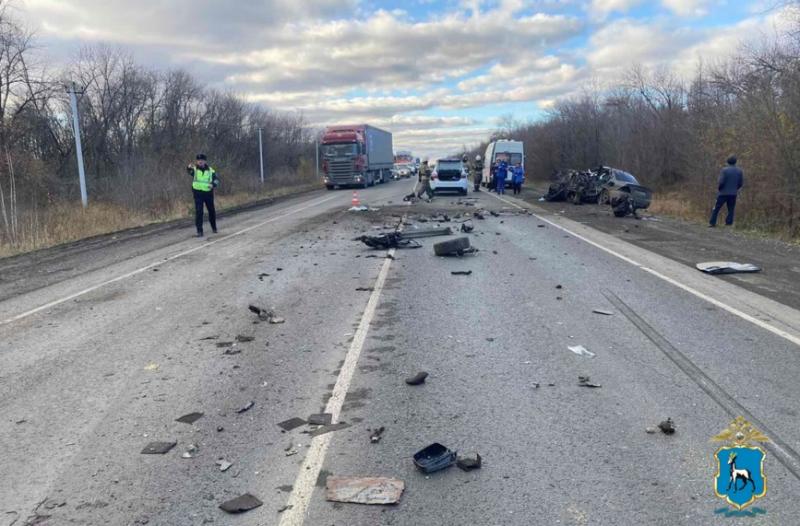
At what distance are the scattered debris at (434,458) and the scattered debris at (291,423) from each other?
97cm

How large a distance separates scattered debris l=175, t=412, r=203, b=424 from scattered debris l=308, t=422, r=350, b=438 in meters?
0.93

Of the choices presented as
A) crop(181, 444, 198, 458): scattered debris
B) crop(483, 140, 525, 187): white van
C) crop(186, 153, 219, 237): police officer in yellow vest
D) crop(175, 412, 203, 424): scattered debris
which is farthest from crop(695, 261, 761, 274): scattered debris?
crop(483, 140, 525, 187): white van

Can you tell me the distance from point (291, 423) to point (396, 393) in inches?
34.9

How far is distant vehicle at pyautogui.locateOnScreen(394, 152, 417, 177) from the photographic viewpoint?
2822 inches

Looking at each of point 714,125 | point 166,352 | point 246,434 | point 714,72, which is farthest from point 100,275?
point 714,72

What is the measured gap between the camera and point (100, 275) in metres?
10.3

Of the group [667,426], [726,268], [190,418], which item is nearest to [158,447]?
[190,418]

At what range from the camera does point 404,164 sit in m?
76.1

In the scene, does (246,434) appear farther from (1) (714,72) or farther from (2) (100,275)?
(1) (714,72)

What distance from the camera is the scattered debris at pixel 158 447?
3824 millimetres

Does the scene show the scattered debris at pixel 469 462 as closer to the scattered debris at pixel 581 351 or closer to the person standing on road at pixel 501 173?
the scattered debris at pixel 581 351

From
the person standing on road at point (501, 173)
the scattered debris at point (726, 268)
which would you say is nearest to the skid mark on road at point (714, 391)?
the scattered debris at point (726, 268)

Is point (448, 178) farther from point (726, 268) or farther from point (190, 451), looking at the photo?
point (190, 451)

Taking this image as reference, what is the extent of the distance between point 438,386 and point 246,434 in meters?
1.56
